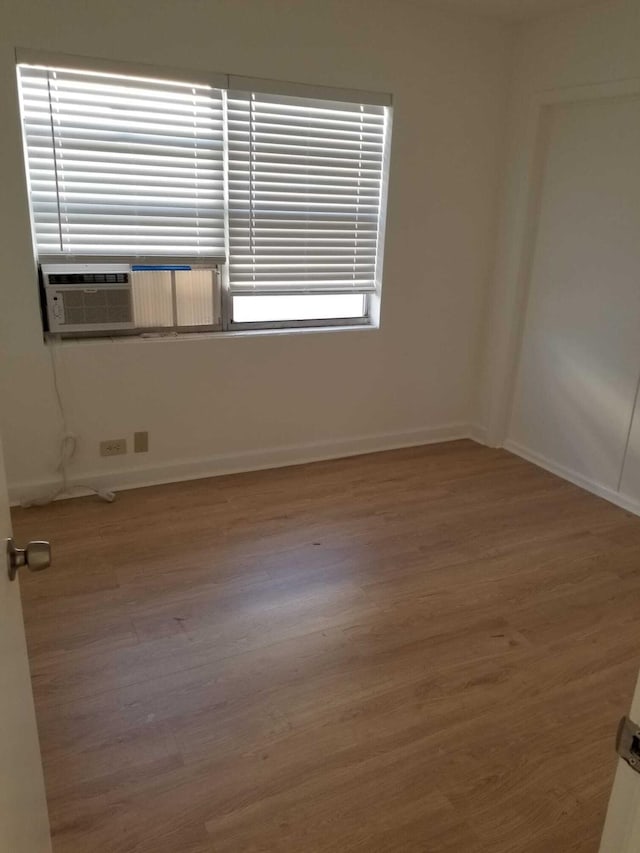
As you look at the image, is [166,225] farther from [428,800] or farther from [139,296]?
[428,800]

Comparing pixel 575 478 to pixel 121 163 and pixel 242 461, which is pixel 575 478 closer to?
pixel 242 461

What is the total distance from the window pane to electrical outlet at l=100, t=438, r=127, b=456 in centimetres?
95

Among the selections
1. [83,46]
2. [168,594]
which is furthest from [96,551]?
[83,46]

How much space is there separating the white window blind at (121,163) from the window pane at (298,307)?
1.42ft

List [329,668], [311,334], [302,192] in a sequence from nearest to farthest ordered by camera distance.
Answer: [329,668], [302,192], [311,334]

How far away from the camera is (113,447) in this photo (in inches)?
139

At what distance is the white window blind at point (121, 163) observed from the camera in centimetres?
301

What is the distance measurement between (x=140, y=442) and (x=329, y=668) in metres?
1.84

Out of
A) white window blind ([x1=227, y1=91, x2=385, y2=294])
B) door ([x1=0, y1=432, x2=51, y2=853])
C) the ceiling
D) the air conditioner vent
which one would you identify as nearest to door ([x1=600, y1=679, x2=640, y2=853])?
door ([x1=0, y1=432, x2=51, y2=853])

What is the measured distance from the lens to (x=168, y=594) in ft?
8.80

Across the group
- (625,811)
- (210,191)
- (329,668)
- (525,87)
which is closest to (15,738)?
(625,811)

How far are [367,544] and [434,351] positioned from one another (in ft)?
5.66

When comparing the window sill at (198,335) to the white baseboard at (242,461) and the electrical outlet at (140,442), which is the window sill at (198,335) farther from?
the white baseboard at (242,461)

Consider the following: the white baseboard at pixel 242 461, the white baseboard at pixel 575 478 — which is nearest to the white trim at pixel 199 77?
the white baseboard at pixel 242 461
